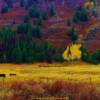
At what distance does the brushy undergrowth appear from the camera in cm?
4362

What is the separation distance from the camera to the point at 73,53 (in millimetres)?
159875

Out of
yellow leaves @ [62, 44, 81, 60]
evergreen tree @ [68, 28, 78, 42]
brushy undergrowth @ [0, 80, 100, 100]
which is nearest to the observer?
brushy undergrowth @ [0, 80, 100, 100]

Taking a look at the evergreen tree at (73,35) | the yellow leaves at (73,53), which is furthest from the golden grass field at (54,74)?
the evergreen tree at (73,35)

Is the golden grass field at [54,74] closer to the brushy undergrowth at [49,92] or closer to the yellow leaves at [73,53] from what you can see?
the yellow leaves at [73,53]

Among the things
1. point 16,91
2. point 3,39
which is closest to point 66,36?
point 3,39

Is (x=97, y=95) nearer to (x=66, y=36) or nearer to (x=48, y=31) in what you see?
(x=66, y=36)

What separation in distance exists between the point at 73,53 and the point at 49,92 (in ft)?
374

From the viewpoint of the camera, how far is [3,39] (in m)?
159

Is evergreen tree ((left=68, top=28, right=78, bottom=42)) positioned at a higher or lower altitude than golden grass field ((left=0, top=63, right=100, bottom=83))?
lower

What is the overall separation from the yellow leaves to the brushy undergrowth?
104 metres

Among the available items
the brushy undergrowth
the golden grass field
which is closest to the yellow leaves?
the golden grass field

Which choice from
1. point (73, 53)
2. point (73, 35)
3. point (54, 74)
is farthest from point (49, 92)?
point (73, 35)

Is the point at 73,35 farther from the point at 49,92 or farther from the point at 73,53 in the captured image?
the point at 49,92

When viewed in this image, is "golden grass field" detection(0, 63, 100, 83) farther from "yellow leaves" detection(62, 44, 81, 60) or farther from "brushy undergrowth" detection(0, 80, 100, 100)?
"brushy undergrowth" detection(0, 80, 100, 100)
